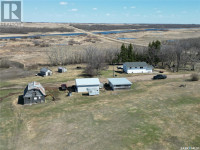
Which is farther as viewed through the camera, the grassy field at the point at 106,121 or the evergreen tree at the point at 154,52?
the evergreen tree at the point at 154,52

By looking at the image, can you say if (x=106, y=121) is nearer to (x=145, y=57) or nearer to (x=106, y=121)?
(x=106, y=121)

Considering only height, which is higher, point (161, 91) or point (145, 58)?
point (145, 58)

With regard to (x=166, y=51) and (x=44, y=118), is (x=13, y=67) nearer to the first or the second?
(x=44, y=118)

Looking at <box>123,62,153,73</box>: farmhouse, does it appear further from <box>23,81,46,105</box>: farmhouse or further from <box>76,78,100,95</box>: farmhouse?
<box>23,81,46,105</box>: farmhouse

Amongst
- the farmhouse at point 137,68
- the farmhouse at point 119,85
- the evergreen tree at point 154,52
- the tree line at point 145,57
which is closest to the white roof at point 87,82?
the farmhouse at point 119,85

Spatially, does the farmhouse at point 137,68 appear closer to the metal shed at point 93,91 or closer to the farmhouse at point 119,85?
the farmhouse at point 119,85

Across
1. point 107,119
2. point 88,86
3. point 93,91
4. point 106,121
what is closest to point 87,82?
point 88,86

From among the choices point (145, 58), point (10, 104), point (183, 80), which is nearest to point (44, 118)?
point (10, 104)

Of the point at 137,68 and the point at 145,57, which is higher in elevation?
the point at 145,57
